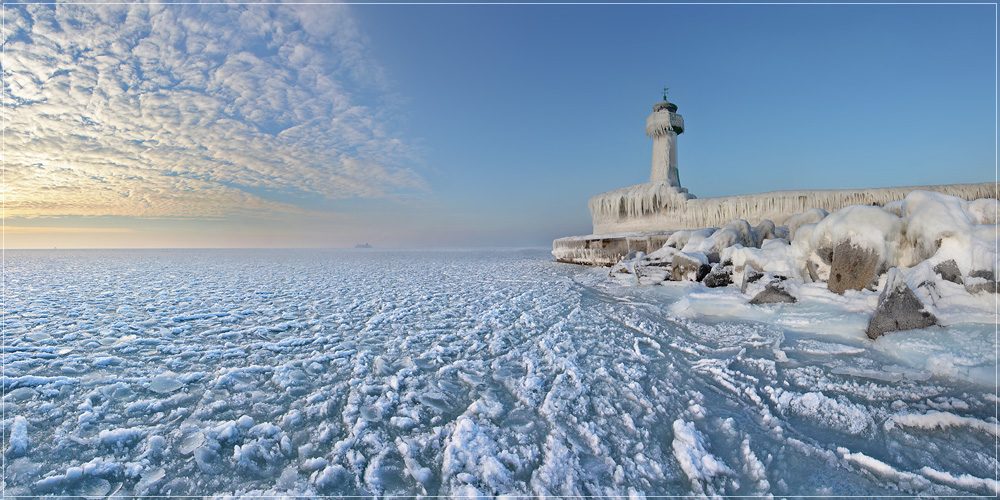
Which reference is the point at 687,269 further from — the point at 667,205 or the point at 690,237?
the point at 667,205

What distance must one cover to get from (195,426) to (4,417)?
4.34 feet

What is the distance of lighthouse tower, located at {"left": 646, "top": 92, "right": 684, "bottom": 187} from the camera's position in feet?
61.7

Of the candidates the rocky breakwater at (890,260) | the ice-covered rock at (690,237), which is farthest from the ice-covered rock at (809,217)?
the ice-covered rock at (690,237)

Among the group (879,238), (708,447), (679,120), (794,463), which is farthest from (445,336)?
(679,120)

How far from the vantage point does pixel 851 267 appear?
546 centimetres

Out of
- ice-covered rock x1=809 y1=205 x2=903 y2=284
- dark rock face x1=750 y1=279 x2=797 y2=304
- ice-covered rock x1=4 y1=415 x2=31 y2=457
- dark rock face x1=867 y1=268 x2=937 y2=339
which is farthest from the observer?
dark rock face x1=750 y1=279 x2=797 y2=304

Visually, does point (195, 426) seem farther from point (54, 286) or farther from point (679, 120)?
point (679, 120)

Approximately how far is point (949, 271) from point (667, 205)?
510 inches

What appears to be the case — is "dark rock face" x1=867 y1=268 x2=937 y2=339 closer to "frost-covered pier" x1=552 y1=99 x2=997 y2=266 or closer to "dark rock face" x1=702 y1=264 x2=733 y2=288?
"dark rock face" x1=702 y1=264 x2=733 y2=288

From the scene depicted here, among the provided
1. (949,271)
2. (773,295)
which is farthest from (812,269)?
(949,271)

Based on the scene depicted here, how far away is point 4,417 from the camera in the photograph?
2436 mm

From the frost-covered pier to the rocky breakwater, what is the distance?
21.9 feet

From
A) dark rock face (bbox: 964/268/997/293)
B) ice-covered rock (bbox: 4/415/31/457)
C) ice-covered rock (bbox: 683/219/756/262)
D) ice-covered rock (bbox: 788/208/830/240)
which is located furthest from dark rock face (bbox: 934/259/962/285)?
ice-covered rock (bbox: 4/415/31/457)

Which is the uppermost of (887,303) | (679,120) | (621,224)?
(679,120)
